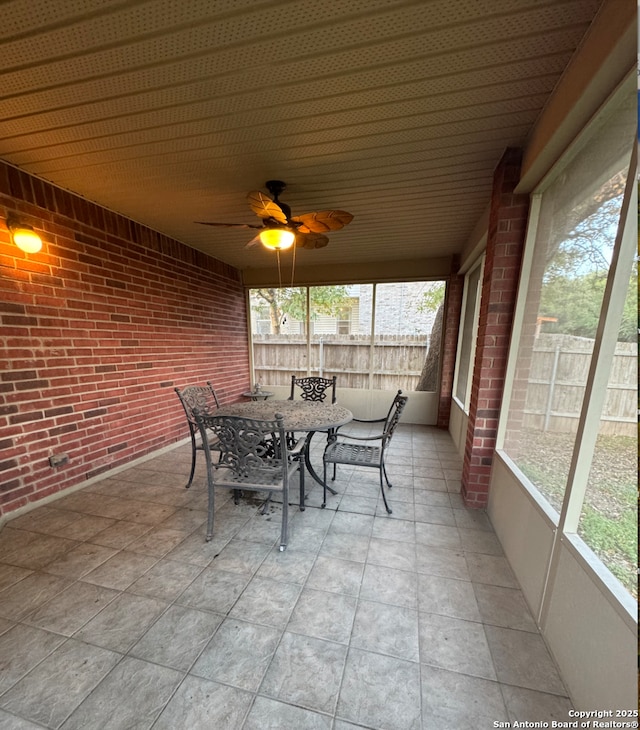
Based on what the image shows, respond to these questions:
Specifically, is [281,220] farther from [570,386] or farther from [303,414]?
[570,386]

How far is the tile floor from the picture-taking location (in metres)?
1.00

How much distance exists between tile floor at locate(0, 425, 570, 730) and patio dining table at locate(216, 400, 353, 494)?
682 millimetres

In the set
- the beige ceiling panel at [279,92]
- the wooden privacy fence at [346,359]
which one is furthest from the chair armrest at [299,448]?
the wooden privacy fence at [346,359]

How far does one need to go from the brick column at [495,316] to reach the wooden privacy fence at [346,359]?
2304 mm

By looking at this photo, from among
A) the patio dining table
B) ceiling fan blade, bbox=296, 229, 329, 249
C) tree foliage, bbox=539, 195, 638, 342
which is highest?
ceiling fan blade, bbox=296, 229, 329, 249

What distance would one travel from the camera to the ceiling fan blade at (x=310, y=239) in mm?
2348

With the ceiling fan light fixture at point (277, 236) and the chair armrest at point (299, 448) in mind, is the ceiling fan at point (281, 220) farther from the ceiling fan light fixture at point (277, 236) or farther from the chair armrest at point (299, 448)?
the chair armrest at point (299, 448)

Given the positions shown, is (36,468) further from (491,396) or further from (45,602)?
(491,396)

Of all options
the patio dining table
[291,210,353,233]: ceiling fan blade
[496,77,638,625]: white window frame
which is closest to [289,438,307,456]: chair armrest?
the patio dining table

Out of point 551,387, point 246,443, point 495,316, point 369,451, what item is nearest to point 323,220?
point 495,316

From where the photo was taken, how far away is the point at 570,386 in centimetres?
129

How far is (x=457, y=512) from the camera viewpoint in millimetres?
2141

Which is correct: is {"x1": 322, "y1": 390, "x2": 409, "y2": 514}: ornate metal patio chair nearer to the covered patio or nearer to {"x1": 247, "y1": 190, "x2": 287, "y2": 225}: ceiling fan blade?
the covered patio

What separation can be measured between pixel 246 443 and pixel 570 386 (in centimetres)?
173
